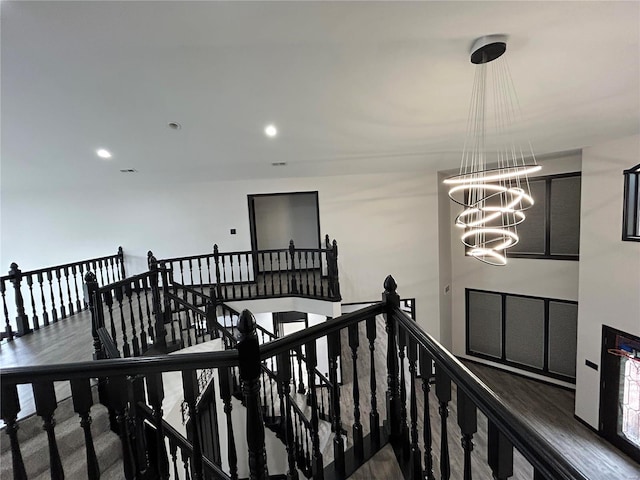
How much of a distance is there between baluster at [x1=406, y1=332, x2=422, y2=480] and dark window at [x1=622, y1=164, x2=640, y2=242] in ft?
15.7

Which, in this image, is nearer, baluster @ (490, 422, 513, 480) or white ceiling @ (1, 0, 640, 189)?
baluster @ (490, 422, 513, 480)

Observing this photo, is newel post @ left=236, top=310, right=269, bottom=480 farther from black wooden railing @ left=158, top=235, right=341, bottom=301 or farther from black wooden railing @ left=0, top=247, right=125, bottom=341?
black wooden railing @ left=0, top=247, right=125, bottom=341

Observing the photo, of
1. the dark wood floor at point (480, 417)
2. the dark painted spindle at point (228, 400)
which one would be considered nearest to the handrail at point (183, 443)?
the dark painted spindle at point (228, 400)

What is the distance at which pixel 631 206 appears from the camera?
4.21 meters

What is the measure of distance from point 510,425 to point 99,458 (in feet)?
9.74

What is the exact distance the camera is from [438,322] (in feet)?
22.0

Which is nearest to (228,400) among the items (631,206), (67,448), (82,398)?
(82,398)

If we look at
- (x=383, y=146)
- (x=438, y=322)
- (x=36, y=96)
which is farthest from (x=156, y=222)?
(x=438, y=322)

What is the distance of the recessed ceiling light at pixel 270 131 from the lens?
427 centimetres

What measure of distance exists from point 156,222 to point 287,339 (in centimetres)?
618

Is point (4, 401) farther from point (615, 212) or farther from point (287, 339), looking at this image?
point (615, 212)

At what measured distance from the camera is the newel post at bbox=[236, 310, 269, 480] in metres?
1.11

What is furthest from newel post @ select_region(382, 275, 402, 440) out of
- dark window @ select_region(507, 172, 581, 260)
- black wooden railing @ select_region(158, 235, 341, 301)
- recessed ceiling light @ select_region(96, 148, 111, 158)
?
dark window @ select_region(507, 172, 581, 260)

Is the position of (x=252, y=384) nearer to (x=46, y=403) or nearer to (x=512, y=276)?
(x=46, y=403)
